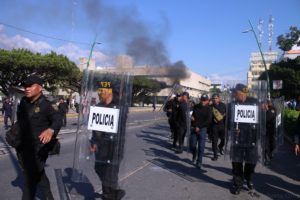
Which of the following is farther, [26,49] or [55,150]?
[26,49]

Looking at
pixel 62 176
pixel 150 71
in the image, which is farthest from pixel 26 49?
pixel 62 176

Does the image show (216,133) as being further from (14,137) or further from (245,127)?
(14,137)

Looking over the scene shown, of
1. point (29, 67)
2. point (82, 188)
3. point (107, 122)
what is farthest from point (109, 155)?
point (29, 67)

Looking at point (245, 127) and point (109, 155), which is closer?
point (109, 155)

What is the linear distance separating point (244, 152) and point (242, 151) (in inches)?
1.4

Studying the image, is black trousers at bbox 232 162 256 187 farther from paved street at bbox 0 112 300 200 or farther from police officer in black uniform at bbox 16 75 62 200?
police officer in black uniform at bbox 16 75 62 200

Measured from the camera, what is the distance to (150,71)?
49.1m

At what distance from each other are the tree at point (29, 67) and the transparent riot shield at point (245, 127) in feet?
119

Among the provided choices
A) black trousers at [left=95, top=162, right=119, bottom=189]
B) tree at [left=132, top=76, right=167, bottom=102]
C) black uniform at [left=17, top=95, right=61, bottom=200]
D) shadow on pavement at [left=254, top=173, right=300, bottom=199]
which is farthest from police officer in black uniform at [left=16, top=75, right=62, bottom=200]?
tree at [left=132, top=76, right=167, bottom=102]

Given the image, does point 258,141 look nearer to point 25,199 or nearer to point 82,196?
point 82,196

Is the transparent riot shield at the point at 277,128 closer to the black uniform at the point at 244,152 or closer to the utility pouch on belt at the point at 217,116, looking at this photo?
the utility pouch on belt at the point at 217,116

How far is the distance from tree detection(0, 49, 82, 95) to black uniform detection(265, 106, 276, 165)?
33.9m

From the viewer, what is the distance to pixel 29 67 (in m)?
44.5

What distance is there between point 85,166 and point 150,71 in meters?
43.5
